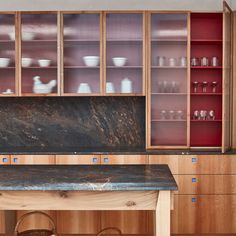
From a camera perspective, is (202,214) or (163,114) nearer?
(202,214)

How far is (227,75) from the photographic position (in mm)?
4879

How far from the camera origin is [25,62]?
17.1 ft

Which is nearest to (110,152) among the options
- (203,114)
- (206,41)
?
(203,114)

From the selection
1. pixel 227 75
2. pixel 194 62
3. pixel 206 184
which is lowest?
pixel 206 184

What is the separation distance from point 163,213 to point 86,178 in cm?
56

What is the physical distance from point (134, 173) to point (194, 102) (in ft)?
7.05

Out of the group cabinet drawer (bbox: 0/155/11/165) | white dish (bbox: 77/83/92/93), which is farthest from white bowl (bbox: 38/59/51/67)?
cabinet drawer (bbox: 0/155/11/165)

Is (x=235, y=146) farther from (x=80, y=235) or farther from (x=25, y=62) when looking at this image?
(x=25, y=62)

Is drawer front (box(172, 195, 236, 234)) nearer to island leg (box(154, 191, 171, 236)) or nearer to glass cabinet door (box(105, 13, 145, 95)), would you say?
glass cabinet door (box(105, 13, 145, 95))

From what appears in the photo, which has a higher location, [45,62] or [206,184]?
[45,62]

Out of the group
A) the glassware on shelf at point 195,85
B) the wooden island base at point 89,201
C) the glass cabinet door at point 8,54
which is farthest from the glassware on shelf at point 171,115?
the wooden island base at point 89,201

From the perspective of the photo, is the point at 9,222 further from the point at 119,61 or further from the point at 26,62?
the point at 119,61

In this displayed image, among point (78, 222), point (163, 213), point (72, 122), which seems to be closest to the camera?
point (163, 213)
